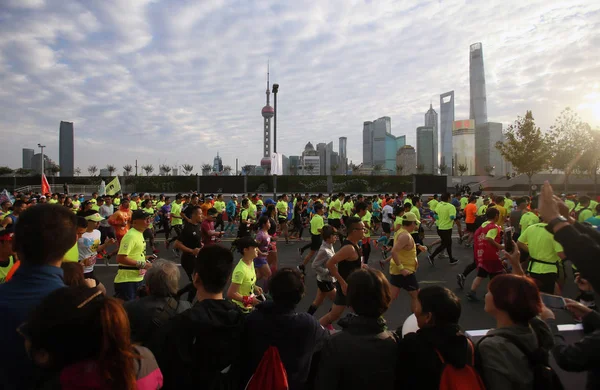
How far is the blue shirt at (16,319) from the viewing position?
166 cm

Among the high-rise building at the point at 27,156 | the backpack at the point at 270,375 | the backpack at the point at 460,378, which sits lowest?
the backpack at the point at 270,375

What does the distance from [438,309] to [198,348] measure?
56.8 inches

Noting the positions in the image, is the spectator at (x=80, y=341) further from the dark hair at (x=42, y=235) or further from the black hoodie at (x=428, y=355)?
the black hoodie at (x=428, y=355)

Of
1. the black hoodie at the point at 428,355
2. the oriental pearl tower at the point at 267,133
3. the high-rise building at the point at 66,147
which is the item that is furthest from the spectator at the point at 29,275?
the high-rise building at the point at 66,147

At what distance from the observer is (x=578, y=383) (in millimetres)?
2570

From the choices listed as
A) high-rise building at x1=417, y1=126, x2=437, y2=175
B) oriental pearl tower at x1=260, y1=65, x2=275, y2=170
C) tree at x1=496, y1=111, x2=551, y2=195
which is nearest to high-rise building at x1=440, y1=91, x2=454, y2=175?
high-rise building at x1=417, y1=126, x2=437, y2=175

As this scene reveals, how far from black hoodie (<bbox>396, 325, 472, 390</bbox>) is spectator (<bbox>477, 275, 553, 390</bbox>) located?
16cm

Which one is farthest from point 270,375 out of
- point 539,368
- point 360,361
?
point 539,368

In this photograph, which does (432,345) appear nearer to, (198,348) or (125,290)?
(198,348)

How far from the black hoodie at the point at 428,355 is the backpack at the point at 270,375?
70 centimetres

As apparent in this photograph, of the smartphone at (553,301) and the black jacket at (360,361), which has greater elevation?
the smartphone at (553,301)

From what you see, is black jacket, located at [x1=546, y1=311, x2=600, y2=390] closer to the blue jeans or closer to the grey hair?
the grey hair

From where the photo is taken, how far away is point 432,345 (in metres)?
1.99

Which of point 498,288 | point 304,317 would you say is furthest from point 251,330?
point 498,288
